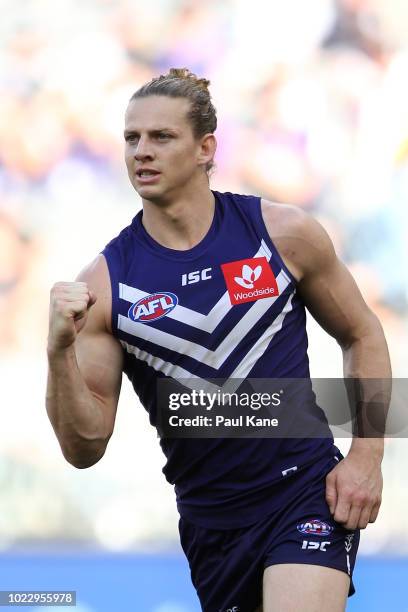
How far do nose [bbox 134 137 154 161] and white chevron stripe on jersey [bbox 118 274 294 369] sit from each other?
0.48 meters

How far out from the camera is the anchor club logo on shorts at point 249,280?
362cm

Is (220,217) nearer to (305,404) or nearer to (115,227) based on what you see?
(305,404)

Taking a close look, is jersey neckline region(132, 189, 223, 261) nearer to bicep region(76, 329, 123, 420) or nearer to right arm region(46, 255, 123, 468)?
right arm region(46, 255, 123, 468)

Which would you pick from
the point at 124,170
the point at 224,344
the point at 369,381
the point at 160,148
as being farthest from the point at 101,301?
the point at 124,170

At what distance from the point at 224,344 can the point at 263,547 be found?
23.9 inches

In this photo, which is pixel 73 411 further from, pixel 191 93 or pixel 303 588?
pixel 191 93

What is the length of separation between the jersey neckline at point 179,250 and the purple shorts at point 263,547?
754 mm

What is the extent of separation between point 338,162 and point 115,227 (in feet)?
4.07

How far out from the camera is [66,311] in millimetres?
3119

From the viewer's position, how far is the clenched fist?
3127mm

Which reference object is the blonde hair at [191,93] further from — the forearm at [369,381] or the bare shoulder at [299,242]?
the forearm at [369,381]

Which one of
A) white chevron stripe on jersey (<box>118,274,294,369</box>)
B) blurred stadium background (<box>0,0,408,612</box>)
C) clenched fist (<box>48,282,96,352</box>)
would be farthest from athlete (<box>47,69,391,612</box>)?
blurred stadium background (<box>0,0,408,612</box>)

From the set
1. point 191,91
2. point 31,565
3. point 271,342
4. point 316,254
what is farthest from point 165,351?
point 31,565

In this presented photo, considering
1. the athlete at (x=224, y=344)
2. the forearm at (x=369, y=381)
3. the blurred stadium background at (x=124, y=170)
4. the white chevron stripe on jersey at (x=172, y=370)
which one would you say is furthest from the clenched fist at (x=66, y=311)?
the blurred stadium background at (x=124, y=170)
